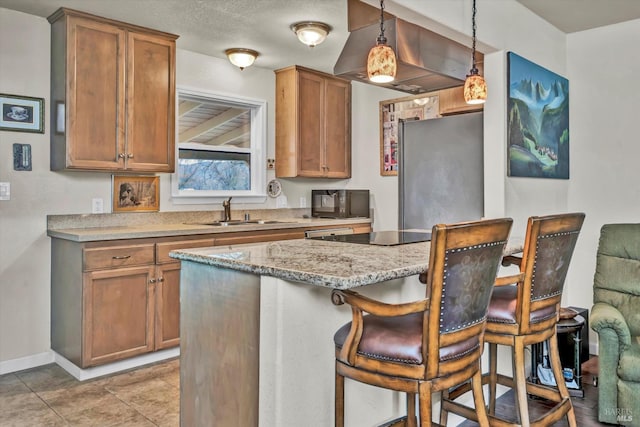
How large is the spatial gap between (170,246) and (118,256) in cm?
37

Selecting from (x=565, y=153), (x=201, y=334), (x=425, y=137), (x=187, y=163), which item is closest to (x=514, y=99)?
(x=425, y=137)

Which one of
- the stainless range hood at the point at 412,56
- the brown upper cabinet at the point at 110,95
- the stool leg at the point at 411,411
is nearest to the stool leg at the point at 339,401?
the stool leg at the point at 411,411

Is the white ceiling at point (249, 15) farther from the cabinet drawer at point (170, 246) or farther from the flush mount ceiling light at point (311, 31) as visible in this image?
the cabinet drawer at point (170, 246)

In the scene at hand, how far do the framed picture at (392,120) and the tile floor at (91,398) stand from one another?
2.86 metres

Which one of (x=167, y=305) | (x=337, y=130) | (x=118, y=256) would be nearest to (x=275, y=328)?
(x=118, y=256)

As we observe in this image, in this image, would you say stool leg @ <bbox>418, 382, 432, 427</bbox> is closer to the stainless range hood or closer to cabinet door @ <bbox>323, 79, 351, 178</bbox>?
the stainless range hood

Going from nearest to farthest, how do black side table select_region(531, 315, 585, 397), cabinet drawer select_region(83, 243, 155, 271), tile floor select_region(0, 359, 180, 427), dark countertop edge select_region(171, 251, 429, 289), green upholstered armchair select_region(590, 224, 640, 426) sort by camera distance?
dark countertop edge select_region(171, 251, 429, 289) < green upholstered armchair select_region(590, 224, 640, 426) < tile floor select_region(0, 359, 180, 427) < black side table select_region(531, 315, 585, 397) < cabinet drawer select_region(83, 243, 155, 271)

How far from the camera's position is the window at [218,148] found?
14.0ft

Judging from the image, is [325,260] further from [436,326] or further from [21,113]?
[21,113]

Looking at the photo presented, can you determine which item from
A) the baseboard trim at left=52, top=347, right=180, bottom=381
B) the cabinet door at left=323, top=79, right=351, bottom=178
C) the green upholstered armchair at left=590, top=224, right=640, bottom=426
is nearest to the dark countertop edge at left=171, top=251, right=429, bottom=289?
the green upholstered armchair at left=590, top=224, right=640, bottom=426

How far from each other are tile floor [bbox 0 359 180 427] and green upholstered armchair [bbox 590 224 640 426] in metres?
2.22

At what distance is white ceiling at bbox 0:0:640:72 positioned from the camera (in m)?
3.15

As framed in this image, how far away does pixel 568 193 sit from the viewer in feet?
12.8

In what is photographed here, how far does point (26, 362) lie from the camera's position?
3336 mm
